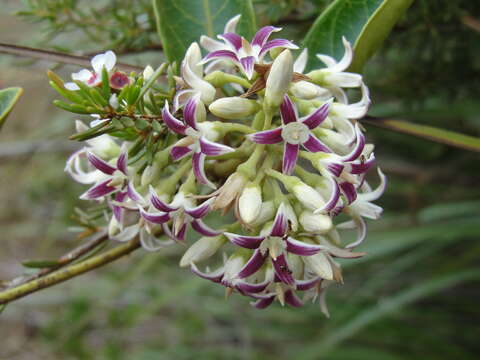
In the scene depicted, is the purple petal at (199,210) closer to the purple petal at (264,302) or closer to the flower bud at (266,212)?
the flower bud at (266,212)

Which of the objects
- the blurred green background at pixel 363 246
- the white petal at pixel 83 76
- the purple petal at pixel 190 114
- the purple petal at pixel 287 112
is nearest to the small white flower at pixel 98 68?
the white petal at pixel 83 76

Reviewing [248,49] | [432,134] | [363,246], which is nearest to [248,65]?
[248,49]

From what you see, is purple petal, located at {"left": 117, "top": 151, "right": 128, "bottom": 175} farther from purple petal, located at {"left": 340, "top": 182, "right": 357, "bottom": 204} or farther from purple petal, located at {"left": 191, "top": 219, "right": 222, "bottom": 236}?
purple petal, located at {"left": 340, "top": 182, "right": 357, "bottom": 204}

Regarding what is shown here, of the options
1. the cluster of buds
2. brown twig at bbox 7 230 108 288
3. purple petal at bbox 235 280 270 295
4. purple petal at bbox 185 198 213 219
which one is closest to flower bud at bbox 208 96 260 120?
the cluster of buds

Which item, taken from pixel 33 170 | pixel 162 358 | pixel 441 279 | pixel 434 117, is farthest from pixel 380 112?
pixel 33 170

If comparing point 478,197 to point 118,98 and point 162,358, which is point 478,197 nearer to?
point 162,358

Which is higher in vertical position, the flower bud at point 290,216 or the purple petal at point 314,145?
the purple petal at point 314,145

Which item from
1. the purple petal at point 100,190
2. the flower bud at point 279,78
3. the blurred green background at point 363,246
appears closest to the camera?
the flower bud at point 279,78
